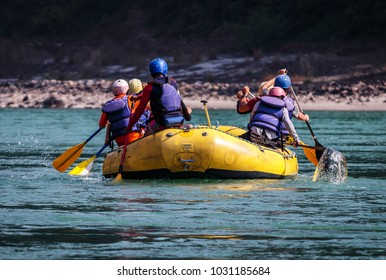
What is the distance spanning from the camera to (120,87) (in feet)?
57.4

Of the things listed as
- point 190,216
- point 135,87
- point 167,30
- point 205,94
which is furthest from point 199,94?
point 190,216

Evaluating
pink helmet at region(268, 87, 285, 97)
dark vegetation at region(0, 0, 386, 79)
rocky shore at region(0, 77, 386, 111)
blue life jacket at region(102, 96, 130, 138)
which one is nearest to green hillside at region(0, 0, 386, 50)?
dark vegetation at region(0, 0, 386, 79)

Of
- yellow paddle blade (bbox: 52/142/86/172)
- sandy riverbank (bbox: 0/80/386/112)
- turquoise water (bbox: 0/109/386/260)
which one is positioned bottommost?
turquoise water (bbox: 0/109/386/260)

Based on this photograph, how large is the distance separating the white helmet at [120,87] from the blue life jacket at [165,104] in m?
0.87

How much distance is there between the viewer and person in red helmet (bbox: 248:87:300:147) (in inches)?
681

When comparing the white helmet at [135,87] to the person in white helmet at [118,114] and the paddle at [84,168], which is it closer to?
the person in white helmet at [118,114]

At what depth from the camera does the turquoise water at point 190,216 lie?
38.0 ft

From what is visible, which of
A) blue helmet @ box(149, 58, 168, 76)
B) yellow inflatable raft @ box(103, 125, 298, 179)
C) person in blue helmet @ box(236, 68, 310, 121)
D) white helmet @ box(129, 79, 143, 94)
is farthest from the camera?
white helmet @ box(129, 79, 143, 94)

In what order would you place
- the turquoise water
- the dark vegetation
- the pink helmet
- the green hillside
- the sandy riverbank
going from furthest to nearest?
the green hillside < the dark vegetation < the sandy riverbank < the pink helmet < the turquoise water

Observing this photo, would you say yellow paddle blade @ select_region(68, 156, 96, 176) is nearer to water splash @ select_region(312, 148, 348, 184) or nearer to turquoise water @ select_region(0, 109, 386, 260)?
turquoise water @ select_region(0, 109, 386, 260)

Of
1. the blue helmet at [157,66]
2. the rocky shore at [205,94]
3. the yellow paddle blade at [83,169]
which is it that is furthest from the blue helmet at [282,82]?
the rocky shore at [205,94]

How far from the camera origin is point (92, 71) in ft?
159

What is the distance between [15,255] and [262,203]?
4104mm

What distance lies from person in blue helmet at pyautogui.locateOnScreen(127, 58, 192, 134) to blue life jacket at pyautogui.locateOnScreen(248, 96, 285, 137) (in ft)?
3.61
